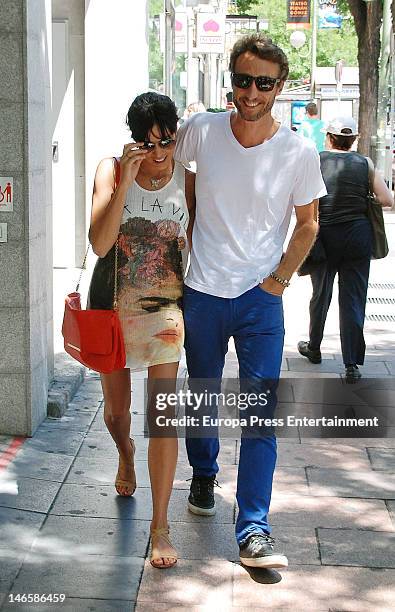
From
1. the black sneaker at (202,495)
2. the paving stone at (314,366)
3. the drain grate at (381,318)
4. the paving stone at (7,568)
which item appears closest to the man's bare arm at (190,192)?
the black sneaker at (202,495)

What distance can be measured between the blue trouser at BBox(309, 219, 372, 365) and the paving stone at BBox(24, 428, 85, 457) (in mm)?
2376

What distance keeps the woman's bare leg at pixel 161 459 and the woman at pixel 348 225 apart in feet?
11.2

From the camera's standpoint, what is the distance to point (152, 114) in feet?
14.0

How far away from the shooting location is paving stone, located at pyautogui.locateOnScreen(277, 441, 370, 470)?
5.85m

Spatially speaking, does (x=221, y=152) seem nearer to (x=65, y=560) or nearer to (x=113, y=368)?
(x=113, y=368)

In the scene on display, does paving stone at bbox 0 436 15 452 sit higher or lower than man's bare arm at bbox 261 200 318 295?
lower

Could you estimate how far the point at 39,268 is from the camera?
19.7 feet

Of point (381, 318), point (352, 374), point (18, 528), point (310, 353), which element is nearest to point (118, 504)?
point (18, 528)

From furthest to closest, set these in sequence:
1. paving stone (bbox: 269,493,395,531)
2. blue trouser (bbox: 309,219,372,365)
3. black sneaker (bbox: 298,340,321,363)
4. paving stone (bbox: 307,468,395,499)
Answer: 1. black sneaker (bbox: 298,340,321,363)
2. blue trouser (bbox: 309,219,372,365)
3. paving stone (bbox: 307,468,395,499)
4. paving stone (bbox: 269,493,395,531)

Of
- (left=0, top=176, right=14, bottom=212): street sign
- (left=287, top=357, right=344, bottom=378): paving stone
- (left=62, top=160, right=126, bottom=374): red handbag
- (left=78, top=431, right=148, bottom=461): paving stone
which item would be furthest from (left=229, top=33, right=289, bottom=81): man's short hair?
(left=287, top=357, right=344, bottom=378): paving stone

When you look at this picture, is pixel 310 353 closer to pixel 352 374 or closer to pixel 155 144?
pixel 352 374

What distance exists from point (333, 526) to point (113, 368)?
125 centimetres

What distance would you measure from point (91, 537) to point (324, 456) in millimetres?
1760

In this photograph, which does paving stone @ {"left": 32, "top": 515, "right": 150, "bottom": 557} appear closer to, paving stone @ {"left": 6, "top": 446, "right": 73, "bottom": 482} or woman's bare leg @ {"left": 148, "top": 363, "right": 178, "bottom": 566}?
woman's bare leg @ {"left": 148, "top": 363, "right": 178, "bottom": 566}
